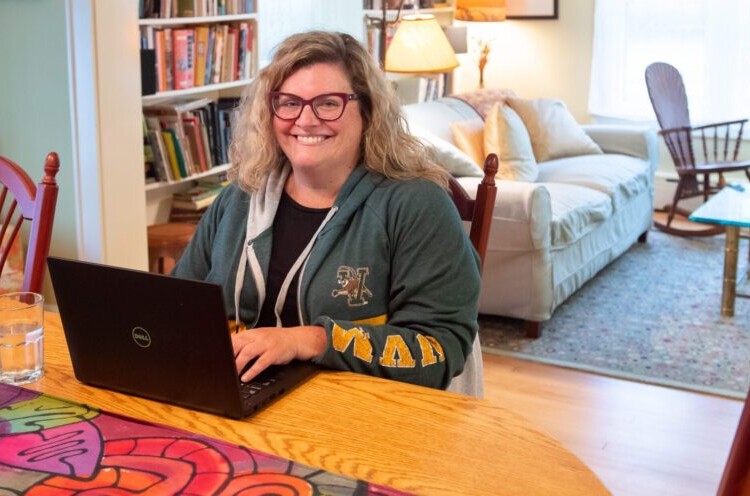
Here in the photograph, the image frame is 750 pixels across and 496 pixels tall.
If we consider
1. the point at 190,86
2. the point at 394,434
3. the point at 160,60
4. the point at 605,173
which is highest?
the point at 160,60

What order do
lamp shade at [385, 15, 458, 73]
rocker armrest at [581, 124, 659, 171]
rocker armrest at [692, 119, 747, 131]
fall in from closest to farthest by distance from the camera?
lamp shade at [385, 15, 458, 73], rocker armrest at [581, 124, 659, 171], rocker armrest at [692, 119, 747, 131]

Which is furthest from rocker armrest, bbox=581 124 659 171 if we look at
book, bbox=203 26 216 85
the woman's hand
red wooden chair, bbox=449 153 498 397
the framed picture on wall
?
the woman's hand

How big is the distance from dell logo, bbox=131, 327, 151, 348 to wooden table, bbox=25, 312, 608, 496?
0.29 feet

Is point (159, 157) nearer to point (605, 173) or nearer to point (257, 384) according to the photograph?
point (605, 173)

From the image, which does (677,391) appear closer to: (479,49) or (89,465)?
(89,465)

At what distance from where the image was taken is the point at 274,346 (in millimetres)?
1485

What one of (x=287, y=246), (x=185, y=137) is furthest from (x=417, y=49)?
(x=287, y=246)

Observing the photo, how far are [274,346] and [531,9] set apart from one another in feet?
18.4

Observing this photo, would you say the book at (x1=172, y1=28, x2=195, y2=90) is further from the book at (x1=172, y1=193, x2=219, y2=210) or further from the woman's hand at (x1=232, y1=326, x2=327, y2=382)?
the woman's hand at (x1=232, y1=326, x2=327, y2=382)

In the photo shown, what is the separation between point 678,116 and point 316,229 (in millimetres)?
4536

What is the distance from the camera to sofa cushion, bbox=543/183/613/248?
4098 millimetres

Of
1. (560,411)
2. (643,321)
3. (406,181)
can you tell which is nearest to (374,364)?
(406,181)

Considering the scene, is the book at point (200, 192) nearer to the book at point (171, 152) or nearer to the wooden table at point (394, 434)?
the book at point (171, 152)

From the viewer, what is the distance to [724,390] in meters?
3.45
